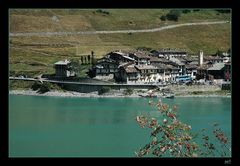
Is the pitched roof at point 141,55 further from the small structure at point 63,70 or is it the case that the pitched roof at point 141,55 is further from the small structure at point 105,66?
the small structure at point 63,70

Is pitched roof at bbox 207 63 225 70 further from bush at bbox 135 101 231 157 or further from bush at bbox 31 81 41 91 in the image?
bush at bbox 135 101 231 157

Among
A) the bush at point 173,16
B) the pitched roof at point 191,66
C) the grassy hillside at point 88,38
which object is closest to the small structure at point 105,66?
the grassy hillside at point 88,38

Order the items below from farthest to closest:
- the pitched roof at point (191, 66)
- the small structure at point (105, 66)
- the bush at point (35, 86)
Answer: the bush at point (35, 86) → the pitched roof at point (191, 66) → the small structure at point (105, 66)

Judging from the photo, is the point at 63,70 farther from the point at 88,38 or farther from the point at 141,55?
the point at 141,55

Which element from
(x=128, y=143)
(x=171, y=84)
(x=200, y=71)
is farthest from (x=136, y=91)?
(x=128, y=143)

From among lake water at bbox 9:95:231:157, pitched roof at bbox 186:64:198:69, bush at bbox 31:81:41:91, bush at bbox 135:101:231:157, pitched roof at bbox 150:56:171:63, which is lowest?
lake water at bbox 9:95:231:157

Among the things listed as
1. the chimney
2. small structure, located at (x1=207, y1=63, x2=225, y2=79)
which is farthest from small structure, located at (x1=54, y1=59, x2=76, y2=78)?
small structure, located at (x1=207, y1=63, x2=225, y2=79)
